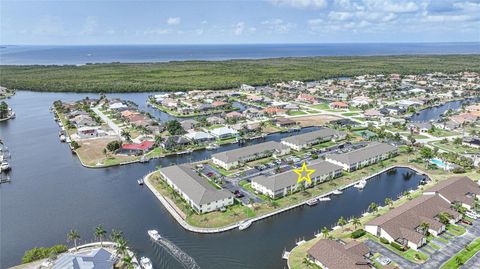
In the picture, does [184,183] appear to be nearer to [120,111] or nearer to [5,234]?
[5,234]

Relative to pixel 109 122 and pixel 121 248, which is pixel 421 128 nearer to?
pixel 121 248

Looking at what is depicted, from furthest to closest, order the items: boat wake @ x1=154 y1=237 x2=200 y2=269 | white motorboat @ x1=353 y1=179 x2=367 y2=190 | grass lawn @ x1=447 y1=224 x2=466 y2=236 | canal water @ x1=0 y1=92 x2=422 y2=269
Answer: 1. white motorboat @ x1=353 y1=179 x2=367 y2=190
2. grass lawn @ x1=447 y1=224 x2=466 y2=236
3. canal water @ x1=0 y1=92 x2=422 y2=269
4. boat wake @ x1=154 y1=237 x2=200 y2=269

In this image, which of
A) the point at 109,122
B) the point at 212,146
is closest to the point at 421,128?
the point at 212,146

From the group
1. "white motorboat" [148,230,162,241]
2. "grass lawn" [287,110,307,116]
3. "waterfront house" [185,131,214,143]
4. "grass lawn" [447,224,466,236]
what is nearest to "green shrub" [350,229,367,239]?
"grass lawn" [447,224,466,236]

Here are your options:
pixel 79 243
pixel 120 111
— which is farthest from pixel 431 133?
pixel 120 111

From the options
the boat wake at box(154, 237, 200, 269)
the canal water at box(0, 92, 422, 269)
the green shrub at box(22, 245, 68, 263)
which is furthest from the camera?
the canal water at box(0, 92, 422, 269)

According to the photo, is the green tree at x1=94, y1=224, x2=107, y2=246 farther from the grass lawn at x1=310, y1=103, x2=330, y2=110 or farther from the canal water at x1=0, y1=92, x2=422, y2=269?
the grass lawn at x1=310, y1=103, x2=330, y2=110

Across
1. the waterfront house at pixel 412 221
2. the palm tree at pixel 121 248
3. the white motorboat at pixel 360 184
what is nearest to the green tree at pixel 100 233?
the palm tree at pixel 121 248
